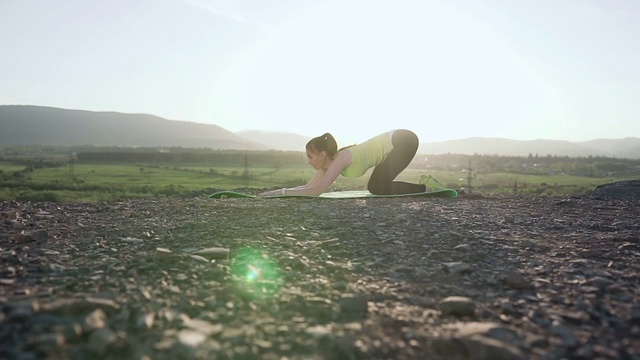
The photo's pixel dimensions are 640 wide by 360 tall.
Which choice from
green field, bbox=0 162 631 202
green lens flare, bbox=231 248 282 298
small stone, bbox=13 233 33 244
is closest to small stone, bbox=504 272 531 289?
green lens flare, bbox=231 248 282 298

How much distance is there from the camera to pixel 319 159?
7934 millimetres

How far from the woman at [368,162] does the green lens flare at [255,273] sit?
4185 millimetres

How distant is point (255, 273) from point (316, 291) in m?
0.55

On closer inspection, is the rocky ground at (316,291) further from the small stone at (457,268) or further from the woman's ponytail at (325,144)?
the woman's ponytail at (325,144)

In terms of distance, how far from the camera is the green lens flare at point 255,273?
9.13ft

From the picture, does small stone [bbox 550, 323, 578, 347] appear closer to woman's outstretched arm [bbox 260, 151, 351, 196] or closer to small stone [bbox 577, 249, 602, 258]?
small stone [bbox 577, 249, 602, 258]

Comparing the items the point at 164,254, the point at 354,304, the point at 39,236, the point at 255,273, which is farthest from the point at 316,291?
the point at 39,236

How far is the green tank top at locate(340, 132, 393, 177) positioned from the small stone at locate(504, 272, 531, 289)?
5.13 metres

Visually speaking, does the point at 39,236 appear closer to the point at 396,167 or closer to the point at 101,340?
the point at 101,340

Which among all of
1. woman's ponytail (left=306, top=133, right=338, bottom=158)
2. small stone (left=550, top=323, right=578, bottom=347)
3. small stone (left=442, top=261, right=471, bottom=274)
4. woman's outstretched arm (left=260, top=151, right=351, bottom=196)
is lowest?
small stone (left=550, top=323, right=578, bottom=347)

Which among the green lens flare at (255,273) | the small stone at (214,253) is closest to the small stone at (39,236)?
the small stone at (214,253)

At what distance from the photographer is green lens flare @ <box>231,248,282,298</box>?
2783 millimetres

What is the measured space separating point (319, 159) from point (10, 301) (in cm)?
595

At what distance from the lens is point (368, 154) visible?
332 inches
